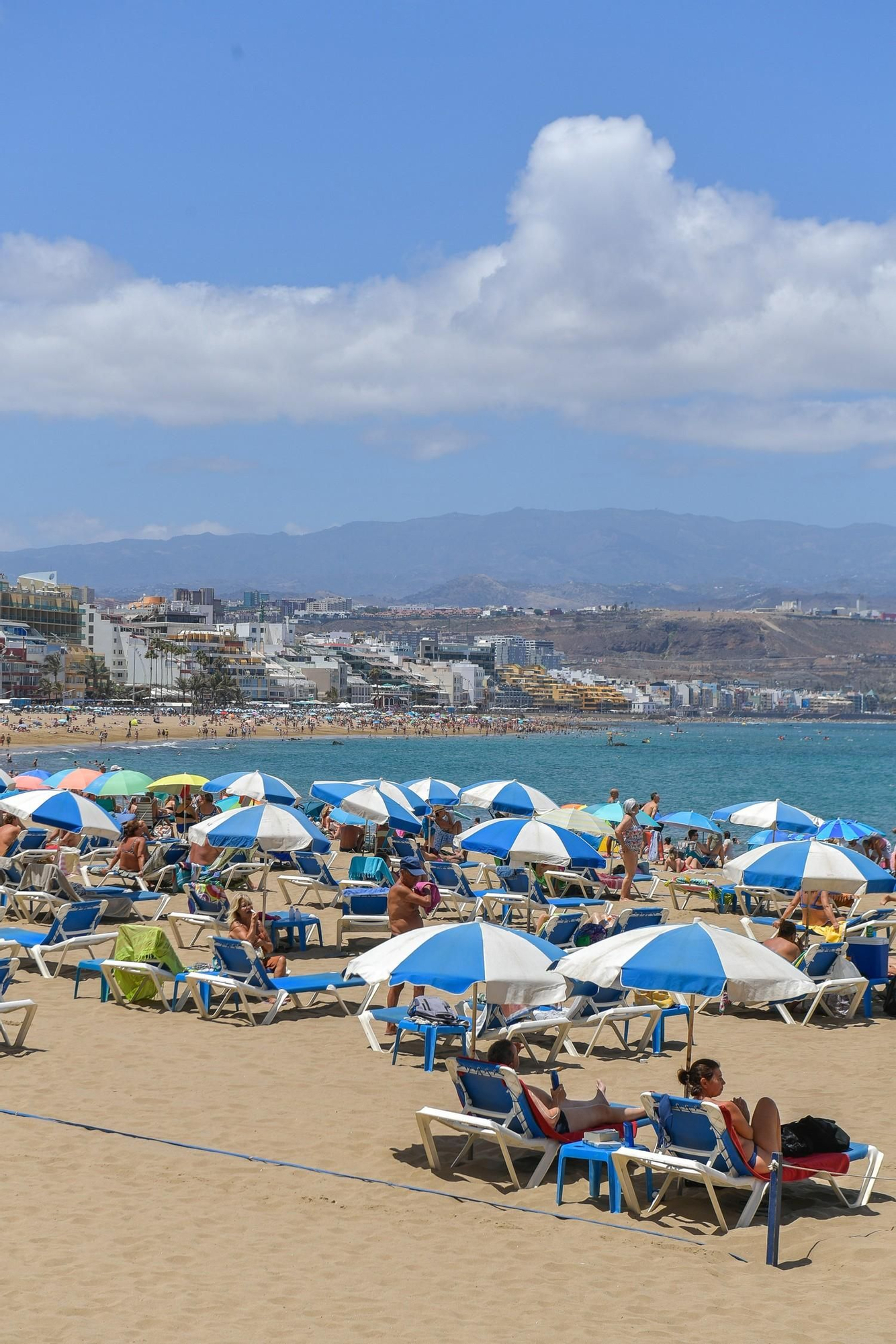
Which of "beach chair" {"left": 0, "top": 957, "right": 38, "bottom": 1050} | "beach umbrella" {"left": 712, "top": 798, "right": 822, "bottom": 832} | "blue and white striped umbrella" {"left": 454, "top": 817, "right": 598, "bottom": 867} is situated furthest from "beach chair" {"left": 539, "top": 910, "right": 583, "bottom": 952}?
"beach umbrella" {"left": 712, "top": 798, "right": 822, "bottom": 832}

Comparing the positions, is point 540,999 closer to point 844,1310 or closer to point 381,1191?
point 381,1191

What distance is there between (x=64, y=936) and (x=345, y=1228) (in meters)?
5.89

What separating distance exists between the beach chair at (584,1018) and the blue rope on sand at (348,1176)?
93.8 inches

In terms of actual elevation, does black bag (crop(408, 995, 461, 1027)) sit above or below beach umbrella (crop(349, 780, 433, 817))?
below

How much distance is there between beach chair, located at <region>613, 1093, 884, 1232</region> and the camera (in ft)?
20.1

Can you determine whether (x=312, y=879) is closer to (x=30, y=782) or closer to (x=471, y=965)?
(x=471, y=965)

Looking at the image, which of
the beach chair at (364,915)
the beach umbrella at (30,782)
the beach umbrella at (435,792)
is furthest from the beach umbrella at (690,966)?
the beach umbrella at (30,782)

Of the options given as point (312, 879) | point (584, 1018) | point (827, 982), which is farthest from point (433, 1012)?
point (312, 879)

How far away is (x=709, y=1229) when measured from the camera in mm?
6098

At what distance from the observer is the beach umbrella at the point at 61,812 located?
45.6 feet

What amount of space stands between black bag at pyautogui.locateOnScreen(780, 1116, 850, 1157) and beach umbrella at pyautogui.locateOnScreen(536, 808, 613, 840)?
981 cm

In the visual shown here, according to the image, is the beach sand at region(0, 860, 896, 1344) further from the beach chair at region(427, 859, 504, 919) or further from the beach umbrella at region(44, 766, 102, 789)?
the beach umbrella at region(44, 766, 102, 789)

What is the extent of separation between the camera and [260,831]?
481 inches

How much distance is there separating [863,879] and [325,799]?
7894 mm
